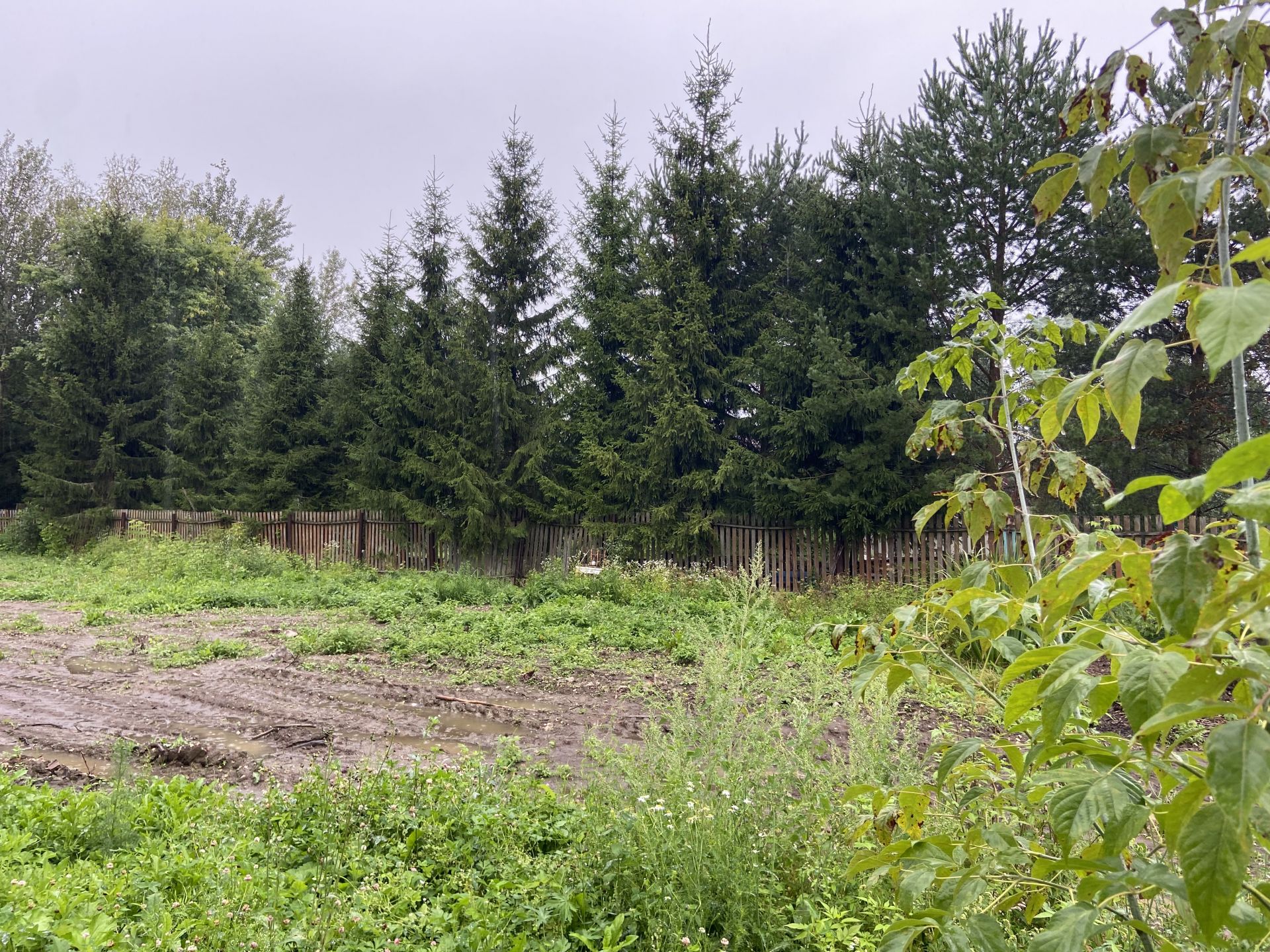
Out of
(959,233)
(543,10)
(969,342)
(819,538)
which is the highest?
(543,10)

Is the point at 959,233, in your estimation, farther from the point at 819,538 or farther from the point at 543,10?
the point at 543,10

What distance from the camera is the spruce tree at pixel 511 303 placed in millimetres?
14547

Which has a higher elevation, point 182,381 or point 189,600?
point 182,381

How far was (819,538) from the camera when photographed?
34.8 feet

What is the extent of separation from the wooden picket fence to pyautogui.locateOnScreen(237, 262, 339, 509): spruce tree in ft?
3.06

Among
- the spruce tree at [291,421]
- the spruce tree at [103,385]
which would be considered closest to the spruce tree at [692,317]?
the spruce tree at [291,421]

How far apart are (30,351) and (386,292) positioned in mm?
14342

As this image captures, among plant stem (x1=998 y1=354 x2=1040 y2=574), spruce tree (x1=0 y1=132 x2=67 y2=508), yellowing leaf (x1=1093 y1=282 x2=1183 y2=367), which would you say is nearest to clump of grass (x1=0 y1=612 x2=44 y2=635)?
plant stem (x1=998 y1=354 x2=1040 y2=574)

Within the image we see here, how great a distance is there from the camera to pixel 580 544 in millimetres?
13242

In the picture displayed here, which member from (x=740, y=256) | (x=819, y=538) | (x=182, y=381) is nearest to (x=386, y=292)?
(x=182, y=381)

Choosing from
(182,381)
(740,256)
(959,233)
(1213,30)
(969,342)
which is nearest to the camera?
(1213,30)

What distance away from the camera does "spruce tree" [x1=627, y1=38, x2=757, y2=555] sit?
38.5ft

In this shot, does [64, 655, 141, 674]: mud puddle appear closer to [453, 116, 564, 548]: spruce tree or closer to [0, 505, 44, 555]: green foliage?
[453, 116, 564, 548]: spruce tree

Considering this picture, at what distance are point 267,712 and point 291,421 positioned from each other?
14445 millimetres
